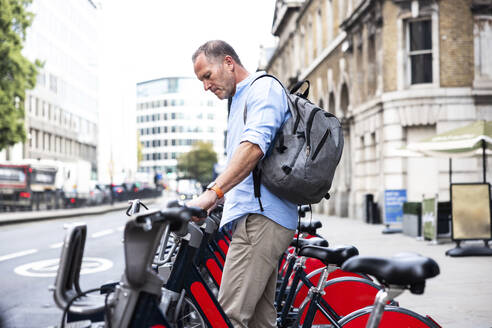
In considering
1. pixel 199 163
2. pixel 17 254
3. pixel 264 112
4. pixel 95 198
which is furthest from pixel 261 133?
pixel 199 163

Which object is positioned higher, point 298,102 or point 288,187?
point 298,102

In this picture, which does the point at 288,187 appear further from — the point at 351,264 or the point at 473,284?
the point at 473,284

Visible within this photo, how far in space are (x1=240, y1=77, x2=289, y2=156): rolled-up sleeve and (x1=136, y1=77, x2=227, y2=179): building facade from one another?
495ft

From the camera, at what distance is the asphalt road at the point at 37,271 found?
654cm

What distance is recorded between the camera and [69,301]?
2043mm

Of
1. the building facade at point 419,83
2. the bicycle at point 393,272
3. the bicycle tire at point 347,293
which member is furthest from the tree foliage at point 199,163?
the bicycle at point 393,272

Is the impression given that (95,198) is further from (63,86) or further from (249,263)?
(249,263)

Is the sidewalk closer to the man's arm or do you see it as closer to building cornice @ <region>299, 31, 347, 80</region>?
the man's arm

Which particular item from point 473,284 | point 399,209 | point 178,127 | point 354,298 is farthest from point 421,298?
point 178,127

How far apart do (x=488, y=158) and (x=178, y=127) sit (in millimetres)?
142011

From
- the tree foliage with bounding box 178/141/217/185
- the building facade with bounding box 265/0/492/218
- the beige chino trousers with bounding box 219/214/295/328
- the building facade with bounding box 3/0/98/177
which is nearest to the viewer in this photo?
the beige chino trousers with bounding box 219/214/295/328

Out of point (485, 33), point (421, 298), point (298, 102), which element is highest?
point (485, 33)

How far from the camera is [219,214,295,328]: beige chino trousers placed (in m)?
3.04

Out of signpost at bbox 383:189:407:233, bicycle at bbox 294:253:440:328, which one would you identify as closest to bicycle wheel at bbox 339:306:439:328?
bicycle at bbox 294:253:440:328
